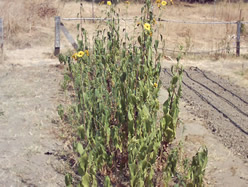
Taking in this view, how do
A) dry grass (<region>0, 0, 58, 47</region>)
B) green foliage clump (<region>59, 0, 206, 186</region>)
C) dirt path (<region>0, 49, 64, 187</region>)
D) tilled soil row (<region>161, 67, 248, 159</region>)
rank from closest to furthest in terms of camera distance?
green foliage clump (<region>59, 0, 206, 186</region>)
dirt path (<region>0, 49, 64, 187</region>)
tilled soil row (<region>161, 67, 248, 159</region>)
dry grass (<region>0, 0, 58, 47</region>)

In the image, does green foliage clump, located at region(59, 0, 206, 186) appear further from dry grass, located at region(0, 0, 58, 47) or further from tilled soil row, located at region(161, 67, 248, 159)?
dry grass, located at region(0, 0, 58, 47)

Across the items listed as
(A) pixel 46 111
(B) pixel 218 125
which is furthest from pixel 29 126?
(B) pixel 218 125

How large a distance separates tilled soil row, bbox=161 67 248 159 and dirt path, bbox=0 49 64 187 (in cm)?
172

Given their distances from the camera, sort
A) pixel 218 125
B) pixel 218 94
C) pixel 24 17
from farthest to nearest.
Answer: pixel 24 17
pixel 218 94
pixel 218 125

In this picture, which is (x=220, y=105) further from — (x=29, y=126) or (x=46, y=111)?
(x=29, y=126)

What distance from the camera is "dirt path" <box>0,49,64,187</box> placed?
3197 mm

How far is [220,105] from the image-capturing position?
5113 mm

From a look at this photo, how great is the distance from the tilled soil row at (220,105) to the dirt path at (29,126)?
5.63ft

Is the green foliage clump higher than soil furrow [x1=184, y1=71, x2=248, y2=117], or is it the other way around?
the green foliage clump

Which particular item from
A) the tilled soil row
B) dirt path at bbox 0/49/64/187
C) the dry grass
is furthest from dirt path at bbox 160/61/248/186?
the dry grass

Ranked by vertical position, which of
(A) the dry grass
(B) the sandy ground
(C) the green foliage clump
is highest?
(A) the dry grass

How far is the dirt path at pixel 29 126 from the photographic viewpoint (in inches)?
126

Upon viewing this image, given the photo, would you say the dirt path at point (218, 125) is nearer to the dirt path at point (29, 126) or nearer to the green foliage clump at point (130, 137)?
the green foliage clump at point (130, 137)

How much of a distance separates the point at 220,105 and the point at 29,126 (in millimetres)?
2427
